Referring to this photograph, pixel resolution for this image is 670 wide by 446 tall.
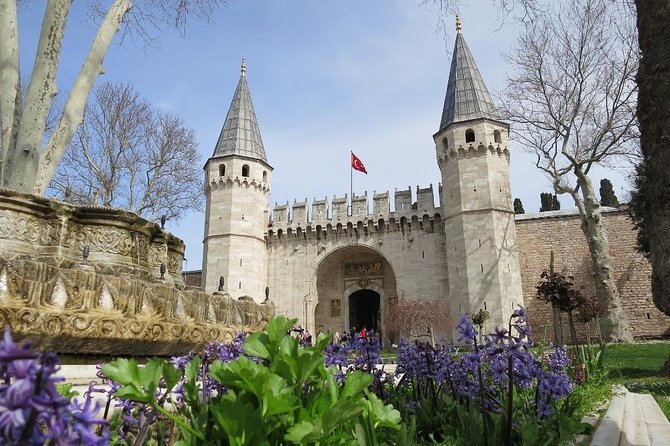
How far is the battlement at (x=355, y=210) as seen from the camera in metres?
23.8

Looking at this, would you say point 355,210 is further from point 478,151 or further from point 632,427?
point 632,427

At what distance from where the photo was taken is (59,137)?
5.83 m

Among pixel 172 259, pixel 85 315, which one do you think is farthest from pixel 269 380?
pixel 172 259

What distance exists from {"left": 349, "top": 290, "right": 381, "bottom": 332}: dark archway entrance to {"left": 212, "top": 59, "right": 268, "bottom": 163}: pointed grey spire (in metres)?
9.65

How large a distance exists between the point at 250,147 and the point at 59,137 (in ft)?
66.3

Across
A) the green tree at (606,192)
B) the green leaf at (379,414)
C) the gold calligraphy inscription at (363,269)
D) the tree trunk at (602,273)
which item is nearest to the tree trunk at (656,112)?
the green leaf at (379,414)

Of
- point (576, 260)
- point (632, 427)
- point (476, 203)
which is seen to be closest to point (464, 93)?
point (476, 203)

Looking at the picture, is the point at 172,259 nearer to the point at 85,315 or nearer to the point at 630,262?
the point at 85,315

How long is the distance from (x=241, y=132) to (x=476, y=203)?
13.6 m

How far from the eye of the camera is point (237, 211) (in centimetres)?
2394

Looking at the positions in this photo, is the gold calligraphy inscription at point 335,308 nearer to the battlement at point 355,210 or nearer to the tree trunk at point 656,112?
the battlement at point 355,210

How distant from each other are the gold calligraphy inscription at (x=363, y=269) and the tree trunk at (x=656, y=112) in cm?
2210

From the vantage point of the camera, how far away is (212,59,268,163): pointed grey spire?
25422 millimetres

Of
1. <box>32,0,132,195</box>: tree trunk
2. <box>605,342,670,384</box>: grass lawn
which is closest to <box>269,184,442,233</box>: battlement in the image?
<box>605,342,670,384</box>: grass lawn
